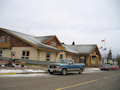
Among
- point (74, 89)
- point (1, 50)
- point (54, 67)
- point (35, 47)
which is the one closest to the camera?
point (74, 89)

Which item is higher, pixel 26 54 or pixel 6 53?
pixel 6 53

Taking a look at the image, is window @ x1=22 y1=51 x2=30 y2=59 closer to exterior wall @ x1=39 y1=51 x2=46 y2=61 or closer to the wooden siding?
the wooden siding

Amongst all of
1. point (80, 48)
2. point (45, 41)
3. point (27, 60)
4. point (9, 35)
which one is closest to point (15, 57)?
point (27, 60)

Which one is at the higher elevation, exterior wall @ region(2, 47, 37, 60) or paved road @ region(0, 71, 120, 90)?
exterior wall @ region(2, 47, 37, 60)

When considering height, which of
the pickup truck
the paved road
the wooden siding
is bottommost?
the paved road

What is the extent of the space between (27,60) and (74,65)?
34.6 ft

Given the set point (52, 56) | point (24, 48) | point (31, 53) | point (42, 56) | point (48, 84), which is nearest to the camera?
point (48, 84)

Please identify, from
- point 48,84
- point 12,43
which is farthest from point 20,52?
point 48,84

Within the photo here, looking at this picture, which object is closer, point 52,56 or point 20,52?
→ point 20,52

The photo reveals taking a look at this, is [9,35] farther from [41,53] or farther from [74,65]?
[74,65]

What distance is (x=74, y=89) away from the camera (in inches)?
322

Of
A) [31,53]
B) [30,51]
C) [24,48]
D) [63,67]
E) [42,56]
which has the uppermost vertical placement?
[24,48]

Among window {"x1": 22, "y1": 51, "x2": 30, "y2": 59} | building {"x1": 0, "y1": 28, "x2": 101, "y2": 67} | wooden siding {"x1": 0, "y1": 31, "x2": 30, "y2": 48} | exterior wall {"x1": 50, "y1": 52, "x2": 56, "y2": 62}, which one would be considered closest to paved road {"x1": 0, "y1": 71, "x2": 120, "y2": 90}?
building {"x1": 0, "y1": 28, "x2": 101, "y2": 67}

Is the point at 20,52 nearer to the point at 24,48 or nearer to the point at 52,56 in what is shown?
the point at 24,48
